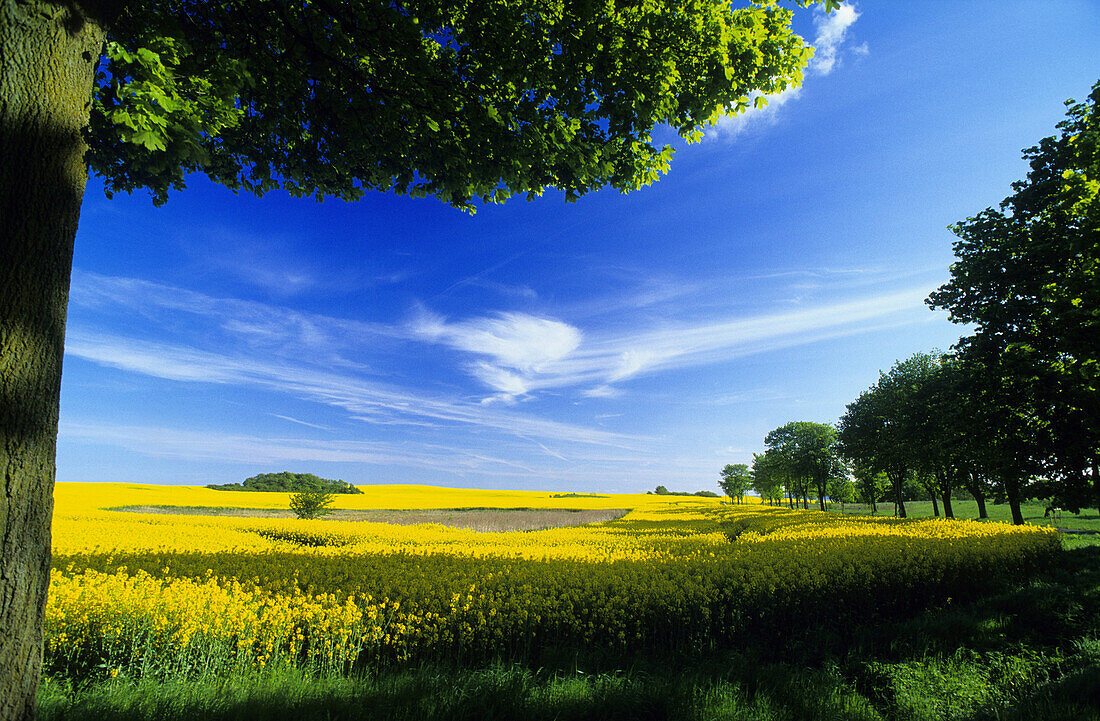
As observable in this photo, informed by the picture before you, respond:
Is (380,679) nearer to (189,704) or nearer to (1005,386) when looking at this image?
(189,704)

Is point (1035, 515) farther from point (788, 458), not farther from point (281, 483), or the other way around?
point (281, 483)

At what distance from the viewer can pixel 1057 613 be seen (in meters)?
8.16

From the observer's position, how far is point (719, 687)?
455cm

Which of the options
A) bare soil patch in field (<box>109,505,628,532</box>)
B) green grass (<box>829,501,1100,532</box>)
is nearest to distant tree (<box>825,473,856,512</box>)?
green grass (<box>829,501,1100,532</box>)

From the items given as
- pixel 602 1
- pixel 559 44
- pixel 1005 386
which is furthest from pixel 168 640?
pixel 1005 386

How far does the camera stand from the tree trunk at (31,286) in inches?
87.0

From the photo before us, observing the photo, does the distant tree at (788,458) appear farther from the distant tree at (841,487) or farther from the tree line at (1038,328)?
the tree line at (1038,328)

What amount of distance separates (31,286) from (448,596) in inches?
218

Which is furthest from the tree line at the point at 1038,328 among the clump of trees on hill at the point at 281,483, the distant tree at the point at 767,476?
the clump of trees on hill at the point at 281,483

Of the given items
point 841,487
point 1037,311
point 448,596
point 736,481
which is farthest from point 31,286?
point 736,481

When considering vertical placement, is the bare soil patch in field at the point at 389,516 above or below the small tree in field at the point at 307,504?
below

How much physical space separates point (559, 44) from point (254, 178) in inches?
154

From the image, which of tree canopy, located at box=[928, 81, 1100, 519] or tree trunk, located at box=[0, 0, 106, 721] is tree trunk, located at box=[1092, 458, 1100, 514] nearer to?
tree canopy, located at box=[928, 81, 1100, 519]

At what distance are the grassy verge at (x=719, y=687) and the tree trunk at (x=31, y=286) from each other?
1.82 m
